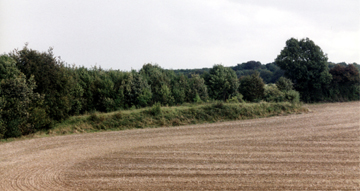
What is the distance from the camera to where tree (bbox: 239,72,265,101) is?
27.4 meters

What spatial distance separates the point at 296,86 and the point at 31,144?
92.4ft

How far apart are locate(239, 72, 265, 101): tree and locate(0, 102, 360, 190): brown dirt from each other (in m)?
10.7

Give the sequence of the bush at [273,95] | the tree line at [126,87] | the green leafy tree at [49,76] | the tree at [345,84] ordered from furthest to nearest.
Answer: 1. the tree at [345,84]
2. the bush at [273,95]
3. the green leafy tree at [49,76]
4. the tree line at [126,87]

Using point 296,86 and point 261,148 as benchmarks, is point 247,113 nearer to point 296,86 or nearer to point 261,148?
point 261,148

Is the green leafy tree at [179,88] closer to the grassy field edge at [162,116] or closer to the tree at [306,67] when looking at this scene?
the grassy field edge at [162,116]

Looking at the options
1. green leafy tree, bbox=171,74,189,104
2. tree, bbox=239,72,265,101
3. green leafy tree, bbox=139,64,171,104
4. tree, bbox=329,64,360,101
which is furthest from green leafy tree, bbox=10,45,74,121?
tree, bbox=329,64,360,101

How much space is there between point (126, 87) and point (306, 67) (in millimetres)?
21003

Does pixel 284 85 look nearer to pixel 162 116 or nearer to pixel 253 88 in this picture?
pixel 253 88

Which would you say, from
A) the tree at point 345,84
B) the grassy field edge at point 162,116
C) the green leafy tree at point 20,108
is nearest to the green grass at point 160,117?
the grassy field edge at point 162,116

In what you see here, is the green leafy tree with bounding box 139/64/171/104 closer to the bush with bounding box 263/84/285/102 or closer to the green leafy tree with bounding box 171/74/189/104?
the green leafy tree with bounding box 171/74/189/104

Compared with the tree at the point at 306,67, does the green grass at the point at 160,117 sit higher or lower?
lower

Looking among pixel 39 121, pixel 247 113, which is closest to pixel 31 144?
pixel 39 121

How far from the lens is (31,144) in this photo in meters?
13.6

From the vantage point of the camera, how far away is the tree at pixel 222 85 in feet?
89.7
